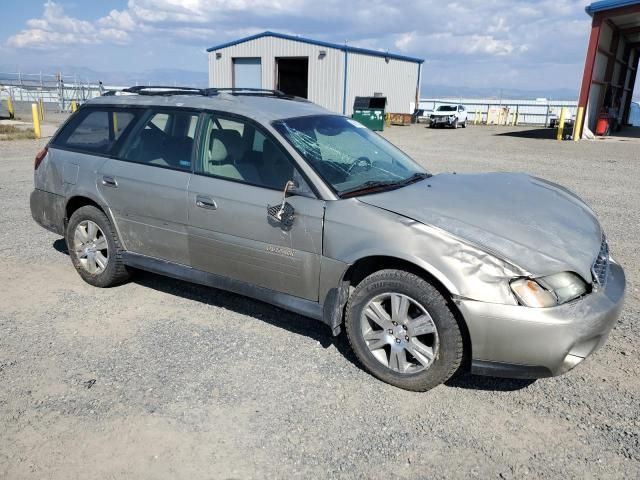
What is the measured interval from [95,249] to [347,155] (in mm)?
2423

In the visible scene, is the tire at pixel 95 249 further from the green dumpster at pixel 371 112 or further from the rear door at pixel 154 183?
the green dumpster at pixel 371 112

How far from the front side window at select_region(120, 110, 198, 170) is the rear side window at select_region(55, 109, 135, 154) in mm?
214

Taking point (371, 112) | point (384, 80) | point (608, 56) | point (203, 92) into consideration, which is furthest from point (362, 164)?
point (384, 80)

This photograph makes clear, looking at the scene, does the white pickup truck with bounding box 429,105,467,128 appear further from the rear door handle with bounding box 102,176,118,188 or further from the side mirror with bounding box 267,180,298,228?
the side mirror with bounding box 267,180,298,228

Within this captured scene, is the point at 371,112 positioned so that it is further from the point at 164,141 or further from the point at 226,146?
the point at 226,146

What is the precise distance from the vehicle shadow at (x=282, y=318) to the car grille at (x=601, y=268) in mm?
771

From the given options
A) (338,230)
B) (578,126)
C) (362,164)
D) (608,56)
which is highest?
(608,56)

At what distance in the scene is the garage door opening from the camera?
3004 cm

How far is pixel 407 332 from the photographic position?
309 cm

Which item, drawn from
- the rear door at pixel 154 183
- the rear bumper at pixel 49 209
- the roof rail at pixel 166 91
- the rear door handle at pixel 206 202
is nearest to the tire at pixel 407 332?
the rear door handle at pixel 206 202

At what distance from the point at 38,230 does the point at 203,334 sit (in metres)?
3.83

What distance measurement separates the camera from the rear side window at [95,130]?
450 cm

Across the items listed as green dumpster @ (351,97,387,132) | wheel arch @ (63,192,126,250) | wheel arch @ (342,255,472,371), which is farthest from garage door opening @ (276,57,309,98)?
wheel arch @ (342,255,472,371)

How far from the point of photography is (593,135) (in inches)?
920
